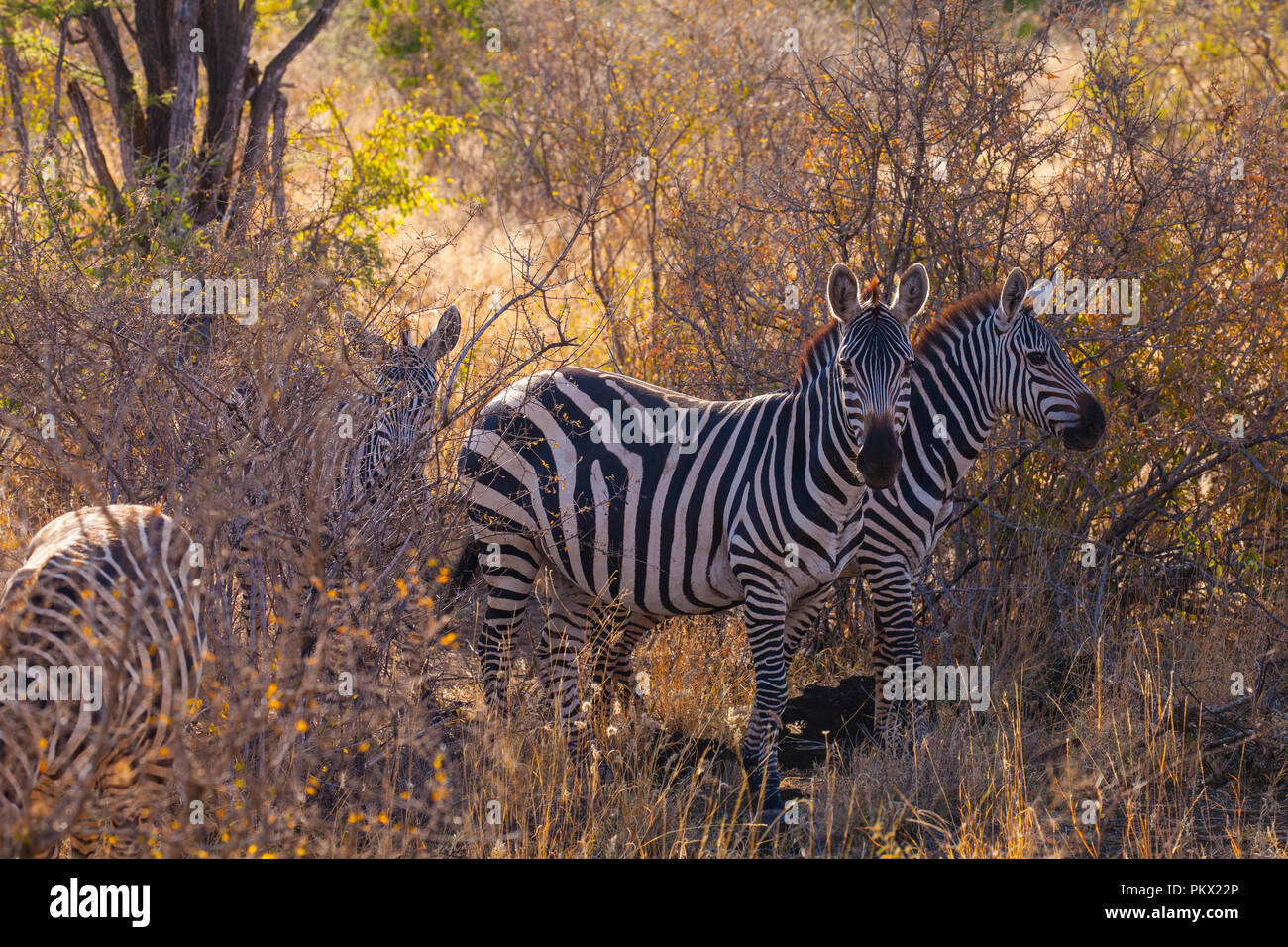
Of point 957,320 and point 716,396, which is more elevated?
point 957,320

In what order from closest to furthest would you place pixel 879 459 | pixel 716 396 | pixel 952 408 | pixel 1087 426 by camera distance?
pixel 879 459
pixel 1087 426
pixel 952 408
pixel 716 396

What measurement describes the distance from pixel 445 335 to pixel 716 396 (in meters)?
1.79

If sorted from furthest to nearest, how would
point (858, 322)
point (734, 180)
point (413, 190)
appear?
point (413, 190)
point (734, 180)
point (858, 322)

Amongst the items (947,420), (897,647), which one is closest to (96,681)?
(897,647)

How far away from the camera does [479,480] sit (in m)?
5.70

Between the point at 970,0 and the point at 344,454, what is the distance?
3977mm

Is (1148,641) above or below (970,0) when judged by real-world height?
below

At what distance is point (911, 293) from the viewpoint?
206 inches

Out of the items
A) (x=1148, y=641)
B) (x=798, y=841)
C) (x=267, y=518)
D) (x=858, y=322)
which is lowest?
(x=798, y=841)

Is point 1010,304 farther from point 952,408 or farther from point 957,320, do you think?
point 952,408

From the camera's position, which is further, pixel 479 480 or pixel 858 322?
pixel 479 480
